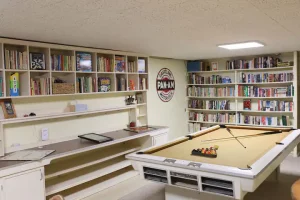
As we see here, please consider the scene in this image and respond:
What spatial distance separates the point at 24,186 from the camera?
9.66 ft

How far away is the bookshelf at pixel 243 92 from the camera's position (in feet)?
18.6

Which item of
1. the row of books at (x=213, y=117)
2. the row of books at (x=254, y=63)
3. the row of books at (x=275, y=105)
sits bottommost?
the row of books at (x=213, y=117)

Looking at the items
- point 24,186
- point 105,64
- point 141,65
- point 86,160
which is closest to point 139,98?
point 141,65

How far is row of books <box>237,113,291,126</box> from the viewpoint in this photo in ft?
18.5

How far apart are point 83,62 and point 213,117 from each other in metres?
3.67

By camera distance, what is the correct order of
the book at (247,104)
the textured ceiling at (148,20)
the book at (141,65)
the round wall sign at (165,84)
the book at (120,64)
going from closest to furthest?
the textured ceiling at (148,20)
the book at (120,64)
the book at (141,65)
the round wall sign at (165,84)
the book at (247,104)

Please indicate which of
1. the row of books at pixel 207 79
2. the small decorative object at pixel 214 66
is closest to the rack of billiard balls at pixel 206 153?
the row of books at pixel 207 79

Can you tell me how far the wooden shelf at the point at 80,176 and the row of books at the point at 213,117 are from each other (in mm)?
2790

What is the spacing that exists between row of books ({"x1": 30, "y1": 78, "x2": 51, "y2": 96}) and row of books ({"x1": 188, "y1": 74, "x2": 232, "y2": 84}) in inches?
155

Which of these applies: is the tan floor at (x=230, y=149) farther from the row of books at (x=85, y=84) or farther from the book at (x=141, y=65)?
the book at (x=141, y=65)

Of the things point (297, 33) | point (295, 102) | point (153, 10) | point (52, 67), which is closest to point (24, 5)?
point (153, 10)

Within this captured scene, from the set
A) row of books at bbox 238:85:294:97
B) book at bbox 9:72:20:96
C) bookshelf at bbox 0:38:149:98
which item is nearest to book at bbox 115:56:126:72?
bookshelf at bbox 0:38:149:98

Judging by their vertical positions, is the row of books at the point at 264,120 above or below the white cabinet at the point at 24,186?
above

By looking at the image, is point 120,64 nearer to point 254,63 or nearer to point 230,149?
point 230,149
